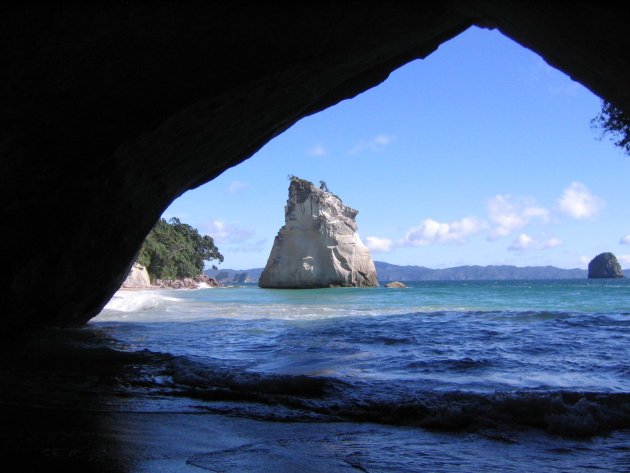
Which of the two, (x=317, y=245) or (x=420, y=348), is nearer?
(x=420, y=348)

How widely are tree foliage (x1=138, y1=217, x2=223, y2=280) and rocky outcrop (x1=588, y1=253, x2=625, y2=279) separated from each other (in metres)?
106

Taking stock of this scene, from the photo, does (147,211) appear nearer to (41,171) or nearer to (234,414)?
(41,171)

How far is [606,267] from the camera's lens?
452 ft

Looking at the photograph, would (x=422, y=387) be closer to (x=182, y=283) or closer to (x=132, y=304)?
(x=132, y=304)

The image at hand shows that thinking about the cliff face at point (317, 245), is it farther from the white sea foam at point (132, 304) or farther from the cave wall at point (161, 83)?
the cave wall at point (161, 83)

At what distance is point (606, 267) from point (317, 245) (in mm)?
108615

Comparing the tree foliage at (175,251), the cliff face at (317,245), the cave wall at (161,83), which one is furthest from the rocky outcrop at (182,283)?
the cave wall at (161,83)

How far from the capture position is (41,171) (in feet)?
19.9

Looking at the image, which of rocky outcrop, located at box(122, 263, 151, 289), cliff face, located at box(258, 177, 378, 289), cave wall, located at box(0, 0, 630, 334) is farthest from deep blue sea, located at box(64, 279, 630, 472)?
cliff face, located at box(258, 177, 378, 289)

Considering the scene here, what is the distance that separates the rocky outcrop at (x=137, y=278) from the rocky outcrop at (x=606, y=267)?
122 metres

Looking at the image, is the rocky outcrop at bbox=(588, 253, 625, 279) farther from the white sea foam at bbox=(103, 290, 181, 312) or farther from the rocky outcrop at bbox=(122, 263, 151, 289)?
the white sea foam at bbox=(103, 290, 181, 312)

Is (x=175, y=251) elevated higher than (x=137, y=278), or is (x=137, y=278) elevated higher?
(x=175, y=251)

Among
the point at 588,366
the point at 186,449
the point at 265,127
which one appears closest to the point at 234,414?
the point at 186,449

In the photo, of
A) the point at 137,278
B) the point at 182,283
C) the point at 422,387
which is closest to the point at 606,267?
the point at 182,283
